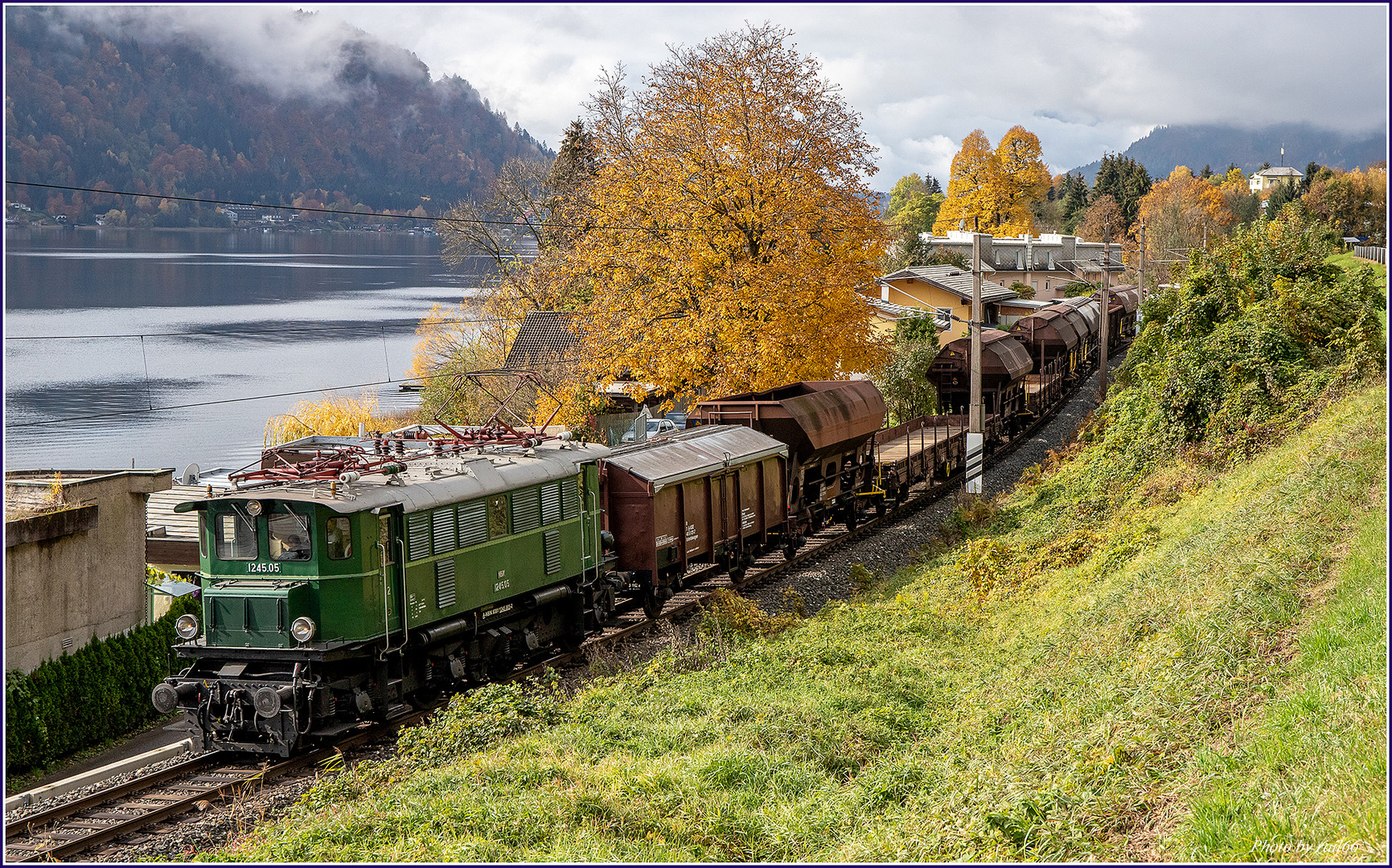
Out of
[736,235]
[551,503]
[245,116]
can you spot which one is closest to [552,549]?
[551,503]

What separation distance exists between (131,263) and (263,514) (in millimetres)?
146548

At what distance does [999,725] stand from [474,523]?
8.08 metres

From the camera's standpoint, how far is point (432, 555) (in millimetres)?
14727

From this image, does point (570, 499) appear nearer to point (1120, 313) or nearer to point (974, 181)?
point (1120, 313)

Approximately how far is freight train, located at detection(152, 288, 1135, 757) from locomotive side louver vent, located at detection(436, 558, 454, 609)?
0.08ft

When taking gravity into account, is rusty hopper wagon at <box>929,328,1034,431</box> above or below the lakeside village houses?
below

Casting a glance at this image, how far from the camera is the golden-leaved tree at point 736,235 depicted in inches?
1164

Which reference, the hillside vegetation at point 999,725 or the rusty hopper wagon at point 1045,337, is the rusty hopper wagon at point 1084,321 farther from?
the hillside vegetation at point 999,725

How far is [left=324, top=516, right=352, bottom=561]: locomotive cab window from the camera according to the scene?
44.6 ft

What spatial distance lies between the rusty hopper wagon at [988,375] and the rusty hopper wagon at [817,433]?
1106 centimetres

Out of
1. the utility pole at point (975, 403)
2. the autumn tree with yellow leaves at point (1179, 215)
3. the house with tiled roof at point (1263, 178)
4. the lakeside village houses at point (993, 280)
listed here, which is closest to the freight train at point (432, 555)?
the utility pole at point (975, 403)

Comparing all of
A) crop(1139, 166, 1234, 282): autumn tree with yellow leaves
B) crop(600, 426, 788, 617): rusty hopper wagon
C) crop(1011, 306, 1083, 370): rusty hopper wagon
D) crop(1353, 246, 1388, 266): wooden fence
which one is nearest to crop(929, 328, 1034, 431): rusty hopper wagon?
crop(1011, 306, 1083, 370): rusty hopper wagon

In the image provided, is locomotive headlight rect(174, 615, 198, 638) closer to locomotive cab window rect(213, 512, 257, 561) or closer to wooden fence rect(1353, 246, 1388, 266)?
locomotive cab window rect(213, 512, 257, 561)

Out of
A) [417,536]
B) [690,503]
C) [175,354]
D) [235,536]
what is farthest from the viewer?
[175,354]
